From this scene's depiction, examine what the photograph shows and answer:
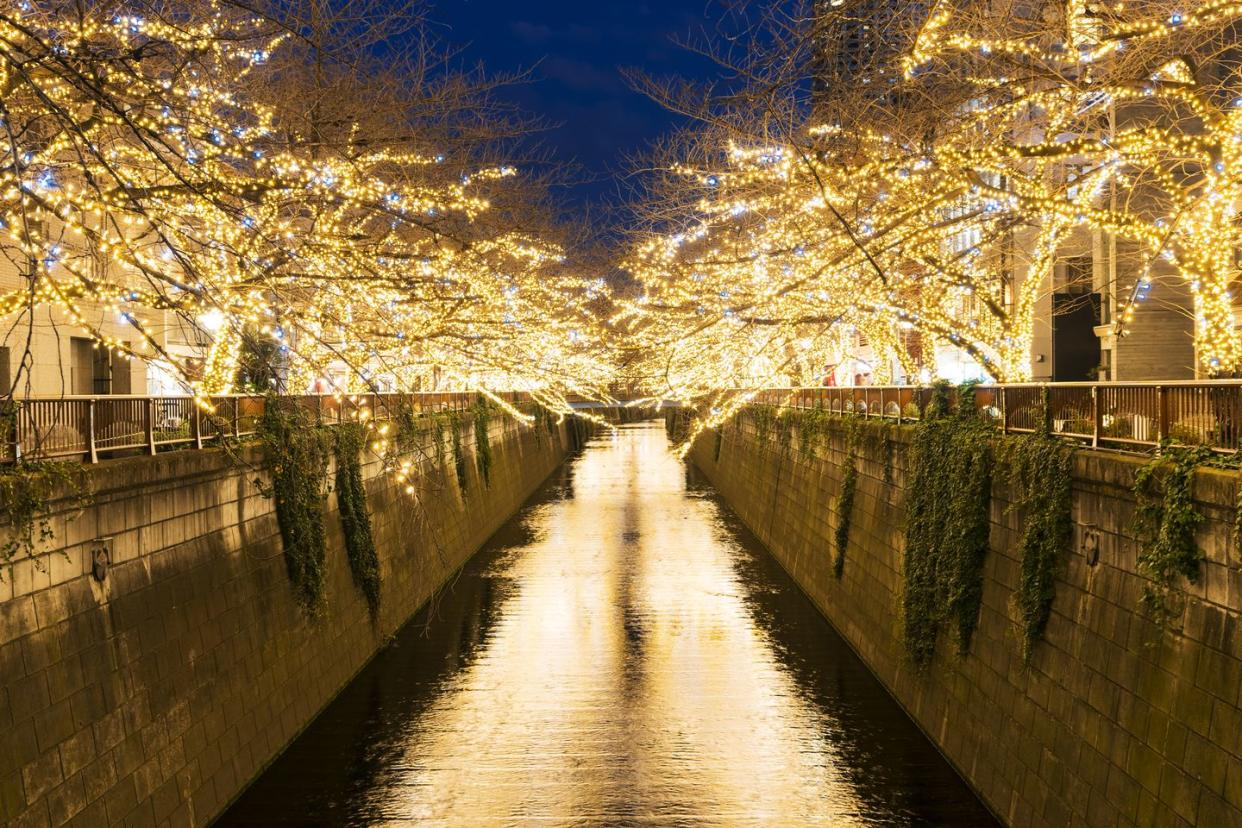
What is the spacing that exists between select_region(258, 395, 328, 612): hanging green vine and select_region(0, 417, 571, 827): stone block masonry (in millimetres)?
257

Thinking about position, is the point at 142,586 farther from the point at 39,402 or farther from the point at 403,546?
the point at 403,546

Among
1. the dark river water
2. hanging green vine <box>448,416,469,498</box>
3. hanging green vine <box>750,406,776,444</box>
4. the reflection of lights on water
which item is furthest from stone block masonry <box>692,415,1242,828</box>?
hanging green vine <box>750,406,776,444</box>

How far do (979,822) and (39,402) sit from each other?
1033cm

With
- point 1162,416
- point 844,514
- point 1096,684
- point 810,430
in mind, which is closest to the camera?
point 1162,416

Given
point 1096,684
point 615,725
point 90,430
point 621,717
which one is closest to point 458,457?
point 621,717

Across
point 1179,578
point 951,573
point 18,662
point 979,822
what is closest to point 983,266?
point 951,573

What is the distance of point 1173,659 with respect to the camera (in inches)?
315

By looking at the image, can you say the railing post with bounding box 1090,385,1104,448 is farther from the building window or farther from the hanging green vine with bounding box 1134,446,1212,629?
the building window

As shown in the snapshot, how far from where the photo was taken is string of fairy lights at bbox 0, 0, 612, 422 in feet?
18.9

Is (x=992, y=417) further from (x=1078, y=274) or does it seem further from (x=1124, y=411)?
(x=1078, y=274)

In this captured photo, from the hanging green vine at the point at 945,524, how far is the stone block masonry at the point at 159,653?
20.8 feet

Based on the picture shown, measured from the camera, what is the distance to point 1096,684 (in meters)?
9.29

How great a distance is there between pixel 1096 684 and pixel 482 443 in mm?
28288

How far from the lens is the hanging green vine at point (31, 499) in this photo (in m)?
8.16
